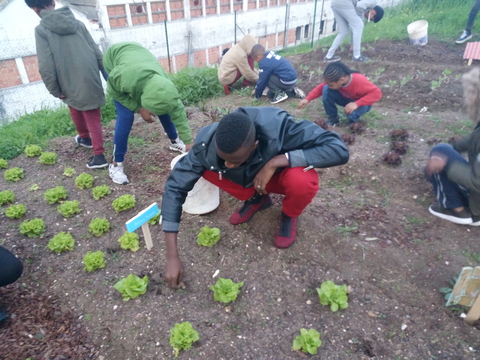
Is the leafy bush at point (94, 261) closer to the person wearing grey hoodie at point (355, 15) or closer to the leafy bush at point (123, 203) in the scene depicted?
the leafy bush at point (123, 203)

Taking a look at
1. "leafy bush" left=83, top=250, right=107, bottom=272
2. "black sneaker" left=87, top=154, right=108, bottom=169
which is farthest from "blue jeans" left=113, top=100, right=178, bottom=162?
"leafy bush" left=83, top=250, right=107, bottom=272

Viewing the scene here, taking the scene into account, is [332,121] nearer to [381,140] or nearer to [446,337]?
[381,140]

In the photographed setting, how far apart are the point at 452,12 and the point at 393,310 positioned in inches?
448

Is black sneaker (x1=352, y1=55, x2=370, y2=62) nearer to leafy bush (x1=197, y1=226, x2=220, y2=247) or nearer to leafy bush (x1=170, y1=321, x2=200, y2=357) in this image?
leafy bush (x1=197, y1=226, x2=220, y2=247)

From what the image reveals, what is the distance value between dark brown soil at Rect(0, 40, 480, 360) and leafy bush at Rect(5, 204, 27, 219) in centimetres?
6

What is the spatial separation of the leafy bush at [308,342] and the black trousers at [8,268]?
1.91m

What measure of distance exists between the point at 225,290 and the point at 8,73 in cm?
1527

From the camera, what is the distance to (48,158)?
4.16 m

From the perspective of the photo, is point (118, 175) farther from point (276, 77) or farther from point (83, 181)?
point (276, 77)

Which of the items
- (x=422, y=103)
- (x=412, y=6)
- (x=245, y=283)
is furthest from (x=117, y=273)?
(x=412, y=6)

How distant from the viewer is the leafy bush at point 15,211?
10.6 feet

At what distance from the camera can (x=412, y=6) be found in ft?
40.1

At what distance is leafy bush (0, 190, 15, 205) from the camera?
11.4 feet

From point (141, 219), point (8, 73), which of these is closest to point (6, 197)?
point (141, 219)
